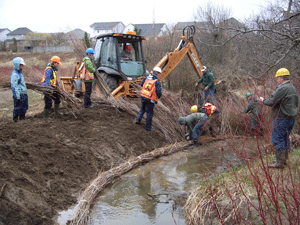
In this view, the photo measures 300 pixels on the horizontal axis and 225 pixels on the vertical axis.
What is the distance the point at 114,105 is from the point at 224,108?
318 centimetres

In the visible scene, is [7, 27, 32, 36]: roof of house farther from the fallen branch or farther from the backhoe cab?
the fallen branch

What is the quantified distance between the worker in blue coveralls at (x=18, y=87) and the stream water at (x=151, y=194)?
310 cm

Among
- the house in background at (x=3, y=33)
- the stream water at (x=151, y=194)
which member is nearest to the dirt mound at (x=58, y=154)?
the stream water at (x=151, y=194)

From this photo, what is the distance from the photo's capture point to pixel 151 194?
16.1 ft

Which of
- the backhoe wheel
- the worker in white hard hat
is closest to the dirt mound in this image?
the backhoe wheel

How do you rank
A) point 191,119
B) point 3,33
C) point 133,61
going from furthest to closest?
point 3,33 → point 133,61 → point 191,119

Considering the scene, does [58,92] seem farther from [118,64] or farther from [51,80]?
[118,64]

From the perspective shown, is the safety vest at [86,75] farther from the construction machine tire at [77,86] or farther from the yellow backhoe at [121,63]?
the construction machine tire at [77,86]

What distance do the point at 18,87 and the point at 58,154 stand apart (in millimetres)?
2174

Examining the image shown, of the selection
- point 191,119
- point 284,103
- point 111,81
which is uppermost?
point 284,103

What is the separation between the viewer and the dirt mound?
4.08 m

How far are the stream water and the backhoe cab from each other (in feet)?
9.68

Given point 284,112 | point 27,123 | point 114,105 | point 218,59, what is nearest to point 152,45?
point 218,59

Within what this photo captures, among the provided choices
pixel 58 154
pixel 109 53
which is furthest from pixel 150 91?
pixel 58 154
